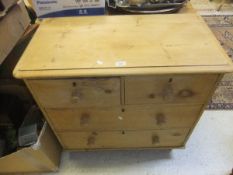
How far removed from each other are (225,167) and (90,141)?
0.77m

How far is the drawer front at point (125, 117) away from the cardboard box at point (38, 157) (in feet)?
0.34

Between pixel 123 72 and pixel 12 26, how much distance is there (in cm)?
58

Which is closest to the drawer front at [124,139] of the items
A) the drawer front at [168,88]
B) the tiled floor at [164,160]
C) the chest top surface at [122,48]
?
the tiled floor at [164,160]

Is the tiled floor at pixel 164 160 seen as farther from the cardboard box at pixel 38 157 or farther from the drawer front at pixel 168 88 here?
the drawer front at pixel 168 88

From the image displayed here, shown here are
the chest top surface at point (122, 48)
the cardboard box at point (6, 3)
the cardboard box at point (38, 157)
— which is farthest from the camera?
the cardboard box at point (38, 157)

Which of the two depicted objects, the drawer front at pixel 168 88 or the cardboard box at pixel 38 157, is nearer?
the drawer front at pixel 168 88

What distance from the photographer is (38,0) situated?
3.03 ft

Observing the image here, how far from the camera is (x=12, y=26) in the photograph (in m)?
0.93

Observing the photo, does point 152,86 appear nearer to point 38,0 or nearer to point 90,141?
point 90,141

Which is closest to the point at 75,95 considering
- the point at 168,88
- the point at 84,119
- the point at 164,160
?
the point at 84,119

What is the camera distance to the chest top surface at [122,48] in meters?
0.71

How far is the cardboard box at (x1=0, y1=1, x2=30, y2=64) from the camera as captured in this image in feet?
2.85

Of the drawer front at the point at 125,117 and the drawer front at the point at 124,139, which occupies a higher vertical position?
the drawer front at the point at 125,117

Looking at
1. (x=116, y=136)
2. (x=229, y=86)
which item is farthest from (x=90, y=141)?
(x=229, y=86)
